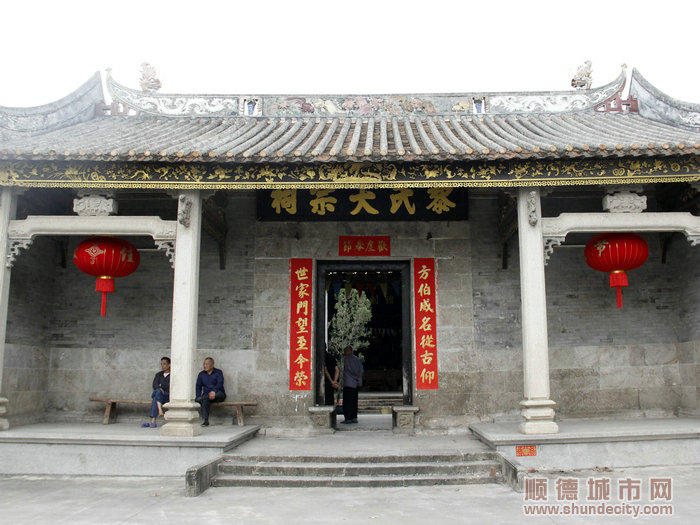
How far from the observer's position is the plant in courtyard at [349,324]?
62.8 feet

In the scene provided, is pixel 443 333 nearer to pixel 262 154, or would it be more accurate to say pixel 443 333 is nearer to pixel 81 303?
pixel 262 154

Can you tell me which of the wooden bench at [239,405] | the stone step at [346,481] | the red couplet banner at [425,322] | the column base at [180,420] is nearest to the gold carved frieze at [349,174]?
the red couplet banner at [425,322]

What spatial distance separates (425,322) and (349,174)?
275 cm

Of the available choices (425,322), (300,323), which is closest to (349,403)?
(300,323)

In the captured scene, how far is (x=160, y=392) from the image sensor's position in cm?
844

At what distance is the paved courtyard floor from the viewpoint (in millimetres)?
4957

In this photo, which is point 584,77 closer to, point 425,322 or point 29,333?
point 425,322

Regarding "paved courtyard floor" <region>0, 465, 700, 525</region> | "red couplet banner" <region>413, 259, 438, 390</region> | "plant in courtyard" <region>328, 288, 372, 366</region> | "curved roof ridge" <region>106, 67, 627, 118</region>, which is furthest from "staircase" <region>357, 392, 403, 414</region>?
"paved courtyard floor" <region>0, 465, 700, 525</region>

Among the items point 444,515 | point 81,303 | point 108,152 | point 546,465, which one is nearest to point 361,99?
point 108,152

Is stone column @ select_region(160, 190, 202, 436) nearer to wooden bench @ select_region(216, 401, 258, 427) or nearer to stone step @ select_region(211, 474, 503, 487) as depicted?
stone step @ select_region(211, 474, 503, 487)

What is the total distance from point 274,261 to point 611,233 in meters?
4.68

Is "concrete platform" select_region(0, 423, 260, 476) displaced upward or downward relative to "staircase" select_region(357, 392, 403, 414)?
upward

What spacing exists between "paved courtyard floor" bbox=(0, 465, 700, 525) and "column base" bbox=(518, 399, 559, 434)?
1.78 feet

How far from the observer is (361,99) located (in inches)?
408
